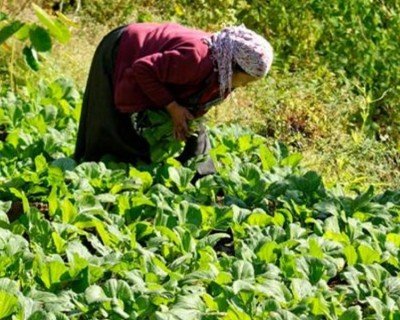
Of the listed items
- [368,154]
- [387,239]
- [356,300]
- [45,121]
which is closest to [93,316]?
[356,300]

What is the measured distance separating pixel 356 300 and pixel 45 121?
8.05ft

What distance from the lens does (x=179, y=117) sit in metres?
5.18

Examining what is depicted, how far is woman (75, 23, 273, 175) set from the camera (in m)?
5.02

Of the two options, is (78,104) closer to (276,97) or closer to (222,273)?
(276,97)

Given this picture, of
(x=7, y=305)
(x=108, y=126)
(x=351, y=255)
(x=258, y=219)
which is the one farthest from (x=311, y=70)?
(x=7, y=305)

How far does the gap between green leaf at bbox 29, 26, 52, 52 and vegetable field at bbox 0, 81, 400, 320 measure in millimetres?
976

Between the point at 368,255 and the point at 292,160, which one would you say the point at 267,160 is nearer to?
the point at 292,160

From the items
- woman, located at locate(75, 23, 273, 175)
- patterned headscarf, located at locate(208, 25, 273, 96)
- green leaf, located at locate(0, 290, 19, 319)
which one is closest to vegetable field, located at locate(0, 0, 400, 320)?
green leaf, located at locate(0, 290, 19, 319)

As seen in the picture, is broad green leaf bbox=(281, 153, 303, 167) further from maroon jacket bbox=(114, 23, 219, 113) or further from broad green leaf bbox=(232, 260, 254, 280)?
broad green leaf bbox=(232, 260, 254, 280)

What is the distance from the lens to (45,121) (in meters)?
6.04

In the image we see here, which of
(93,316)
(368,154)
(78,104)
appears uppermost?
(93,316)

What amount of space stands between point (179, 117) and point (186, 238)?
2.93 ft

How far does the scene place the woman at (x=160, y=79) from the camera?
502 centimetres

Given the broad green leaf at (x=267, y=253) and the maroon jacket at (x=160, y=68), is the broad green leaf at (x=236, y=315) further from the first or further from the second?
the maroon jacket at (x=160, y=68)
